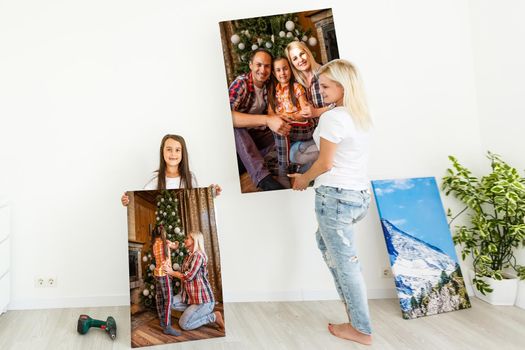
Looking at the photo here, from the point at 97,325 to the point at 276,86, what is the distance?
1.86 meters

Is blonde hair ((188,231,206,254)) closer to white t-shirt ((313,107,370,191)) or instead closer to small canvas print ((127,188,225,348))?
small canvas print ((127,188,225,348))

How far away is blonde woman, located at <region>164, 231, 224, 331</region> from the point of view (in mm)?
2305

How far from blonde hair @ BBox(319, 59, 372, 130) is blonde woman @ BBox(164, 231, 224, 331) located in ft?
3.88

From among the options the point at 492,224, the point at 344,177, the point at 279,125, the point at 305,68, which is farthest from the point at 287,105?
the point at 492,224

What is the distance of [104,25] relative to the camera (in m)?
2.84

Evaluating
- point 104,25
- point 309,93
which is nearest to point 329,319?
point 309,93

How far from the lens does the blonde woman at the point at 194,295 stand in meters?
2.30

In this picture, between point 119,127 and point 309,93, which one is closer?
point 309,93

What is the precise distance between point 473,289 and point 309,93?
1.81 m

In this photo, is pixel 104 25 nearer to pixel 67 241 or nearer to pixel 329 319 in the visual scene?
pixel 67 241

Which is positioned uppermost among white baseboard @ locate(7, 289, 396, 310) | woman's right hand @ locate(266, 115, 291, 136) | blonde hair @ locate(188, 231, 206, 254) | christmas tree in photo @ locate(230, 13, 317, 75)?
christmas tree in photo @ locate(230, 13, 317, 75)

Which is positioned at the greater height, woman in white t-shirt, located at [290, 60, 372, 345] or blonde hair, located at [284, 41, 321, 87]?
blonde hair, located at [284, 41, 321, 87]

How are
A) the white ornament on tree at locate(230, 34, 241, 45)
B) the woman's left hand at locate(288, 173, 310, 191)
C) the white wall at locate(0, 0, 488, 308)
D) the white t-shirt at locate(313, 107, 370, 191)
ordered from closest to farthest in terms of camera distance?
1. the white t-shirt at locate(313, 107, 370, 191)
2. the woman's left hand at locate(288, 173, 310, 191)
3. the white ornament on tree at locate(230, 34, 241, 45)
4. the white wall at locate(0, 0, 488, 308)

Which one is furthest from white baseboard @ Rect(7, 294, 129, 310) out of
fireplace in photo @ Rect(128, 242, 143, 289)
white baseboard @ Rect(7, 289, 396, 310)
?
fireplace in photo @ Rect(128, 242, 143, 289)
